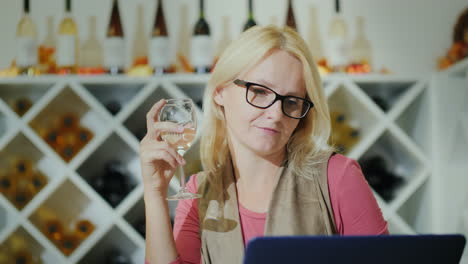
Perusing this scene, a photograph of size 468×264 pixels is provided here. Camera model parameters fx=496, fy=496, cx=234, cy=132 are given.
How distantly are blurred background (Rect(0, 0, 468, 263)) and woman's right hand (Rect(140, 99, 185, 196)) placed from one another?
97cm

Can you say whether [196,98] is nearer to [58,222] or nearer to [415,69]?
[58,222]

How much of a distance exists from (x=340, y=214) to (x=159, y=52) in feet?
3.94

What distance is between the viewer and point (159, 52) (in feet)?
6.41

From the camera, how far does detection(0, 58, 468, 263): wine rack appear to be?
1.88 meters

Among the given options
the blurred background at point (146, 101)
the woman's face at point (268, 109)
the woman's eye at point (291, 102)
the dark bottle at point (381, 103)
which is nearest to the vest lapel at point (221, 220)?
the woman's face at point (268, 109)

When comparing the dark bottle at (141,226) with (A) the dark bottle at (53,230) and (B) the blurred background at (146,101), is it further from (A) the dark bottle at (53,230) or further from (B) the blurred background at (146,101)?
(A) the dark bottle at (53,230)

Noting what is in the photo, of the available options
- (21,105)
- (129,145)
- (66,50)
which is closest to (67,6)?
(66,50)

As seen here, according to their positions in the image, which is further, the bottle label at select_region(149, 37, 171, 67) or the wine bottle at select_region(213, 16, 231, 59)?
the wine bottle at select_region(213, 16, 231, 59)

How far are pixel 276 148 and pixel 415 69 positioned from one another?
148 cm

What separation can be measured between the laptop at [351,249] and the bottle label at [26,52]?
5.40 ft

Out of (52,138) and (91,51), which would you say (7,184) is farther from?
(91,51)

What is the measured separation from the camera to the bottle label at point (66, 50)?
1.92 metres

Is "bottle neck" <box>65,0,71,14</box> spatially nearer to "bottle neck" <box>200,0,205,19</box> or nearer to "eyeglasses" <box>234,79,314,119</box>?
"bottle neck" <box>200,0,205,19</box>

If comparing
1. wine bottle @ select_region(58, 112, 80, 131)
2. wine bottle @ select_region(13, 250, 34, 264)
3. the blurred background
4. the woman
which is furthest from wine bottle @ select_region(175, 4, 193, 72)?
the woman
